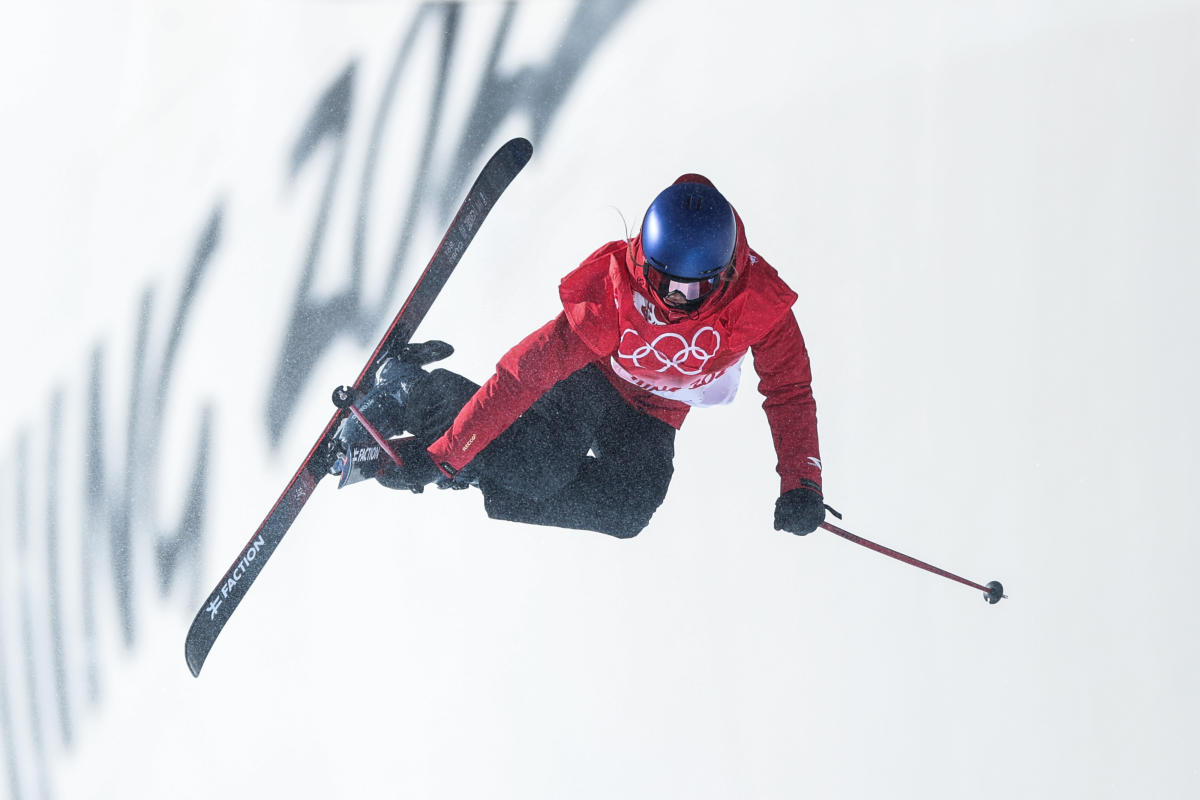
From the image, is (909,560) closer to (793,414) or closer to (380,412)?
(793,414)

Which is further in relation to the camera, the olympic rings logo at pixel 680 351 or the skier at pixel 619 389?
the olympic rings logo at pixel 680 351

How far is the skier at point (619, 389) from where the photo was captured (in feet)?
6.18

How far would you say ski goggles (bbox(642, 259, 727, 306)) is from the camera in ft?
6.09

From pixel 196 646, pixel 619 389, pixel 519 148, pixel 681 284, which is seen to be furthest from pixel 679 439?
pixel 196 646

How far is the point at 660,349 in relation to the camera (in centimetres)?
210

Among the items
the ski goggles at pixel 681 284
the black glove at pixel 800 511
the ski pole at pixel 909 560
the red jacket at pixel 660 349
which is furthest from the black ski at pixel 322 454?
the ski pole at pixel 909 560

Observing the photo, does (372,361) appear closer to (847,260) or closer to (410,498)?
(410,498)

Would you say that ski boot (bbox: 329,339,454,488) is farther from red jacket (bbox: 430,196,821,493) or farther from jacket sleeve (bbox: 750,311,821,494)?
jacket sleeve (bbox: 750,311,821,494)

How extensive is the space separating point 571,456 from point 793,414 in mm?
562

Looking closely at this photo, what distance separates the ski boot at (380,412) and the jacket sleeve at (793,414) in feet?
3.08

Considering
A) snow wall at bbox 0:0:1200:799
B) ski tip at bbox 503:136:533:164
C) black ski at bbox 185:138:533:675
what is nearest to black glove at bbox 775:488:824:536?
snow wall at bbox 0:0:1200:799

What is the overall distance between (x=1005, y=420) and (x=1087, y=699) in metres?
0.78

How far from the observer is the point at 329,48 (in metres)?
3.66

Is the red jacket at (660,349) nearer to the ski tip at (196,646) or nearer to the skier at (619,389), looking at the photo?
the skier at (619,389)
